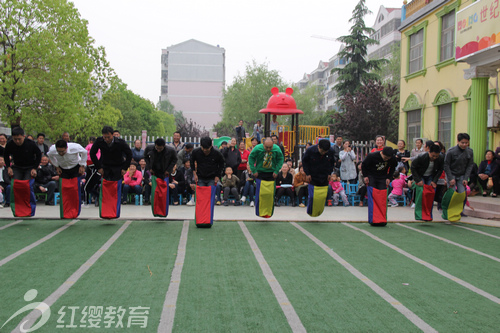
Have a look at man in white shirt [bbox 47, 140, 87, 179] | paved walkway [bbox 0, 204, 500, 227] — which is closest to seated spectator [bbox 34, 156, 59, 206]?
paved walkway [bbox 0, 204, 500, 227]

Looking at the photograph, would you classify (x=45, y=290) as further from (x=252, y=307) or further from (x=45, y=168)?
(x=45, y=168)

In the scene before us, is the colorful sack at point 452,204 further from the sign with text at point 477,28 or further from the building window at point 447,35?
the building window at point 447,35

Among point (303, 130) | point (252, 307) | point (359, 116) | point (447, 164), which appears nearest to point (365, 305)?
point (252, 307)

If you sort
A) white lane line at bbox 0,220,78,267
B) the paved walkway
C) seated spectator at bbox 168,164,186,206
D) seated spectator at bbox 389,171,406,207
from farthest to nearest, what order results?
seated spectator at bbox 389,171,406,207
seated spectator at bbox 168,164,186,206
the paved walkway
white lane line at bbox 0,220,78,267

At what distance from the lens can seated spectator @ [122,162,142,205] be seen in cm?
1429

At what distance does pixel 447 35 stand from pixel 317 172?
11764mm

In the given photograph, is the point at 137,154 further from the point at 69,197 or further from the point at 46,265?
the point at 46,265

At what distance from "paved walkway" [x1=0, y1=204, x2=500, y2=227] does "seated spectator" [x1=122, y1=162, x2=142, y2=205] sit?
0.70 m

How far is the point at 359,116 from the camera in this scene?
30688mm

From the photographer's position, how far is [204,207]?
9961mm

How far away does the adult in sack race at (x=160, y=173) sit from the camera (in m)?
10.5

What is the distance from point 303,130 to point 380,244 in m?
17.4

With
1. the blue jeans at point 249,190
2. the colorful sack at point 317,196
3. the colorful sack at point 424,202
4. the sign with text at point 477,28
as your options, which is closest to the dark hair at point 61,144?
the colorful sack at point 317,196

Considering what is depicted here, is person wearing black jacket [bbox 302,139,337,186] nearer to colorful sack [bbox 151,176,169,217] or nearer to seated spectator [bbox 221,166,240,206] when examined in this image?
colorful sack [bbox 151,176,169,217]
